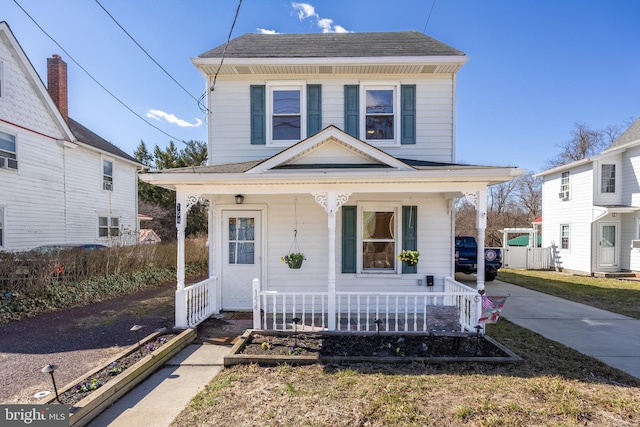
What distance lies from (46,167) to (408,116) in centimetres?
1307

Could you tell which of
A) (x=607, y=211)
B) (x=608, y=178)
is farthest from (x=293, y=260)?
(x=608, y=178)

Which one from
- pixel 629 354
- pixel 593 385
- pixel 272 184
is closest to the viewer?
pixel 593 385

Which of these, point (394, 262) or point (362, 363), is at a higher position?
point (394, 262)

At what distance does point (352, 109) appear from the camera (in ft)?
21.9

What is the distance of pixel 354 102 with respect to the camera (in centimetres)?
667

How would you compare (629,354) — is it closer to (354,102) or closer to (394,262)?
(394,262)

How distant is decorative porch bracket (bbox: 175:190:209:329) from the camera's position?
5160mm

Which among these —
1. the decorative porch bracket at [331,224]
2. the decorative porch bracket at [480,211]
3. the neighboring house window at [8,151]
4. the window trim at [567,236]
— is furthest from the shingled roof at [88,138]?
the window trim at [567,236]

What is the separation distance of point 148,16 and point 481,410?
8248mm

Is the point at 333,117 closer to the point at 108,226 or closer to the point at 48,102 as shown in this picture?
the point at 48,102

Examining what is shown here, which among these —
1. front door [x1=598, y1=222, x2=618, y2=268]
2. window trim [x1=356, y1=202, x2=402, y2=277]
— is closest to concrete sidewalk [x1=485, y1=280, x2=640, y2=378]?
window trim [x1=356, y1=202, x2=402, y2=277]

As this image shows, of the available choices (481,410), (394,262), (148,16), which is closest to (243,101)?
(148,16)

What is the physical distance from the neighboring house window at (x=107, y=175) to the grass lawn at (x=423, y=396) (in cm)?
1384

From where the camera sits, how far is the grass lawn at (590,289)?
24.8 feet
